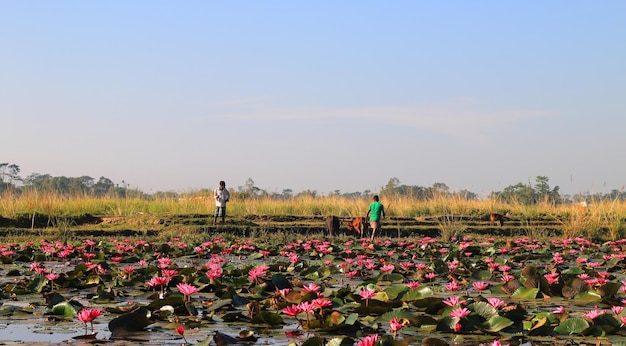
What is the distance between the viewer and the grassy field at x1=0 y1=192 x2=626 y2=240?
51.1 ft

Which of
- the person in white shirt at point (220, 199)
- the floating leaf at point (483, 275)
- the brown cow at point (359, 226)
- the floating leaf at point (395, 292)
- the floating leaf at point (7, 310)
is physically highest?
the person in white shirt at point (220, 199)

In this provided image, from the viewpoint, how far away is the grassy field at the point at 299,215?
15562mm

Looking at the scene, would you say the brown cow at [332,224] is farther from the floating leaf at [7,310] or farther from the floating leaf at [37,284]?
the floating leaf at [7,310]

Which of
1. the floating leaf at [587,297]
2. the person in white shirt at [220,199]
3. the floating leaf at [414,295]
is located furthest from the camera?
the person in white shirt at [220,199]

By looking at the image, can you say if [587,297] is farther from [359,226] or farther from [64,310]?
[359,226]

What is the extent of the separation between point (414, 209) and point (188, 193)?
33.1ft

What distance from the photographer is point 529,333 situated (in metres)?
3.61

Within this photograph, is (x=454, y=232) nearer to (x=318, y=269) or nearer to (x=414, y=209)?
(x=318, y=269)

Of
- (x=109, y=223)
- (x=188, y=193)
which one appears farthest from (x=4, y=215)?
(x=188, y=193)

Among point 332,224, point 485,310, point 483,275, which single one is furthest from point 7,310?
point 332,224

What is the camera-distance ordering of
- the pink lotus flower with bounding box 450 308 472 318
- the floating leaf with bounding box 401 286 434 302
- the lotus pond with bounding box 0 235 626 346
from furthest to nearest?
the floating leaf with bounding box 401 286 434 302 → the lotus pond with bounding box 0 235 626 346 → the pink lotus flower with bounding box 450 308 472 318

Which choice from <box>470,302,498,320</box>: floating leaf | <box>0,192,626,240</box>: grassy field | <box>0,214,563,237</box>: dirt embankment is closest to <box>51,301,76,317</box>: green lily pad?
<box>470,302,498,320</box>: floating leaf

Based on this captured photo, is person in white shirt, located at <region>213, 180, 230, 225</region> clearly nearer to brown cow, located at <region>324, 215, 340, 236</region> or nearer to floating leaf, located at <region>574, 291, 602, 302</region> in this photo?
brown cow, located at <region>324, 215, 340, 236</region>

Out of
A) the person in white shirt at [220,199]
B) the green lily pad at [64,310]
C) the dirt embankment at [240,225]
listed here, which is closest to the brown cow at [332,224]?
the dirt embankment at [240,225]
